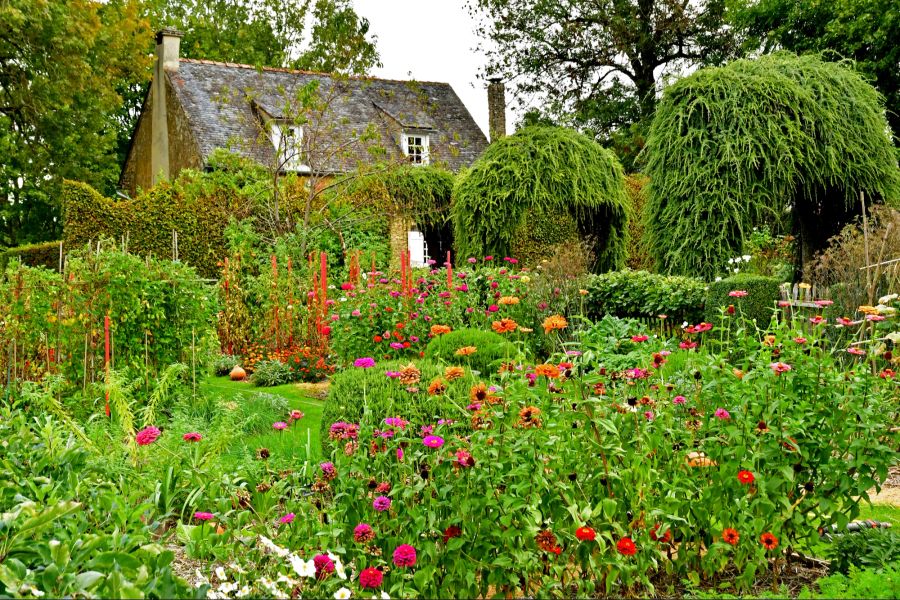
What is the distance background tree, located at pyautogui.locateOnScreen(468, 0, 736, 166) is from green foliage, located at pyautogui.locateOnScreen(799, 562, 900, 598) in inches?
794

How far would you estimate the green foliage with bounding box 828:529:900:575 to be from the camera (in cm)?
300

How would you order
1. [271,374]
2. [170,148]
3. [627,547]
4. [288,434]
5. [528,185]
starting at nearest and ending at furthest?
[627,547] → [288,434] → [271,374] → [528,185] → [170,148]

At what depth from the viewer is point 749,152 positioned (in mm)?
9398

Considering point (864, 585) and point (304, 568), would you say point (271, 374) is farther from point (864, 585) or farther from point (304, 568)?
point (864, 585)

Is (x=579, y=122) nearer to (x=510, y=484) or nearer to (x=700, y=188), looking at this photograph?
(x=700, y=188)

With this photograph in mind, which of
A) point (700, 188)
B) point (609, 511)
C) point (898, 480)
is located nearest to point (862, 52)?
point (700, 188)

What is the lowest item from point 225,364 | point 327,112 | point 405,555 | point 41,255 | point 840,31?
point 225,364

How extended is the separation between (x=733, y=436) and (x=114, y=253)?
4.64m

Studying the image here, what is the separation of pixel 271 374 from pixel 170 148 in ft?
43.6

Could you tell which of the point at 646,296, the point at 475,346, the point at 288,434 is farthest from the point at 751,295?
the point at 288,434

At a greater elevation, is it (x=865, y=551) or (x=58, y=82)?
(x=58, y=82)

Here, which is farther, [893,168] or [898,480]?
[893,168]

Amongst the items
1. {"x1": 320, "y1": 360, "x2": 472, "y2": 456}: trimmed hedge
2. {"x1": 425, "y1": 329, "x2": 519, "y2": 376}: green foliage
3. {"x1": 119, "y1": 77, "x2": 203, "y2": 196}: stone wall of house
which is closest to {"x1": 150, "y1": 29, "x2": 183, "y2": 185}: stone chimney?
{"x1": 119, "y1": 77, "x2": 203, "y2": 196}: stone wall of house

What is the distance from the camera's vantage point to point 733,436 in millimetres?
2965
